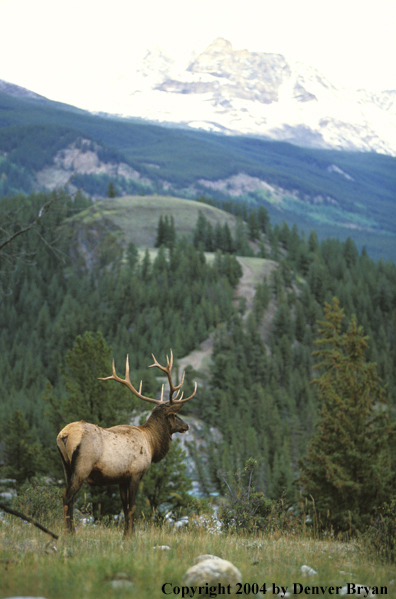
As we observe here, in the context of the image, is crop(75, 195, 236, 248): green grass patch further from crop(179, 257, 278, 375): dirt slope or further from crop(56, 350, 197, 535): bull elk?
crop(56, 350, 197, 535): bull elk

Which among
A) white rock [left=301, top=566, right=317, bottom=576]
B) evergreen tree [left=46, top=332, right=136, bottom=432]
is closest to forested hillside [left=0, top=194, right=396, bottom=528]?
evergreen tree [left=46, top=332, right=136, bottom=432]

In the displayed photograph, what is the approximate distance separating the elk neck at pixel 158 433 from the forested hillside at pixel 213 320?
59.2 meters

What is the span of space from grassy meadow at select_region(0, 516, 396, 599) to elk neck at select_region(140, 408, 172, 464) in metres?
1.40

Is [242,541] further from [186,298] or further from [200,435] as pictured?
[186,298]

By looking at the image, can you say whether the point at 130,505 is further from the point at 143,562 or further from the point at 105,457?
the point at 143,562

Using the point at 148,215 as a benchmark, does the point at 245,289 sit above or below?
below

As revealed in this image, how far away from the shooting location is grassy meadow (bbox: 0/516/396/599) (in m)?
→ 6.60

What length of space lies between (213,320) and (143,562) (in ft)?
344

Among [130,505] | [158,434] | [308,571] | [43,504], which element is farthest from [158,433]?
[308,571]

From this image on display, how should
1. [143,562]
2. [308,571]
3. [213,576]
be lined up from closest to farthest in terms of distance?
[213,576], [143,562], [308,571]

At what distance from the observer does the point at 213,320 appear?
112375 mm

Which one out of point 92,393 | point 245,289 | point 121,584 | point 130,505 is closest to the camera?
point 121,584

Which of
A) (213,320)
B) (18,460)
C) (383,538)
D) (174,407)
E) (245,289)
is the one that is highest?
(174,407)

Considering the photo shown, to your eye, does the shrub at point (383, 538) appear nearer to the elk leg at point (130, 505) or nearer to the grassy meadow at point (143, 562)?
the grassy meadow at point (143, 562)
